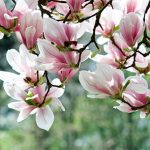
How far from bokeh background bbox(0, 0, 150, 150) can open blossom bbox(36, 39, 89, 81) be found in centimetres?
613

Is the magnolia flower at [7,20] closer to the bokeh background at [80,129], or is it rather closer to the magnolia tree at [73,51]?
the magnolia tree at [73,51]

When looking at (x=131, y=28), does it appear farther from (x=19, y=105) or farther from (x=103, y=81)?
(x=19, y=105)

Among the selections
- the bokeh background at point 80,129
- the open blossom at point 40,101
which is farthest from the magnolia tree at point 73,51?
the bokeh background at point 80,129

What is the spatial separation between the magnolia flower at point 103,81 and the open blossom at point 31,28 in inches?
2.3

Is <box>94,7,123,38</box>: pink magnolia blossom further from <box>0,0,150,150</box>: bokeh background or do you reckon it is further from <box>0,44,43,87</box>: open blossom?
<box>0,0,150,150</box>: bokeh background

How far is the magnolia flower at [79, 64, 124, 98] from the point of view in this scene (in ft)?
1.97

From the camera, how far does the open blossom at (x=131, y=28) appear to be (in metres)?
0.60

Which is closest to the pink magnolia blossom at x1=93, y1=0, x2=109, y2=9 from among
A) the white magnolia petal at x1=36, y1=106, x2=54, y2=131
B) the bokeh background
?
the white magnolia petal at x1=36, y1=106, x2=54, y2=131

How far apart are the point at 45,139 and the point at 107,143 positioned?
81 centimetres

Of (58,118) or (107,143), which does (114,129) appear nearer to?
(107,143)

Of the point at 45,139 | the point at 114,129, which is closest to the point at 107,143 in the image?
the point at 114,129

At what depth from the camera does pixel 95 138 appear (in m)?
7.89

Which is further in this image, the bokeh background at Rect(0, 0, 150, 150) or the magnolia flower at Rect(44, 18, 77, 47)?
the bokeh background at Rect(0, 0, 150, 150)

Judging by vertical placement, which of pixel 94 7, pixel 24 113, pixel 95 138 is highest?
pixel 94 7
